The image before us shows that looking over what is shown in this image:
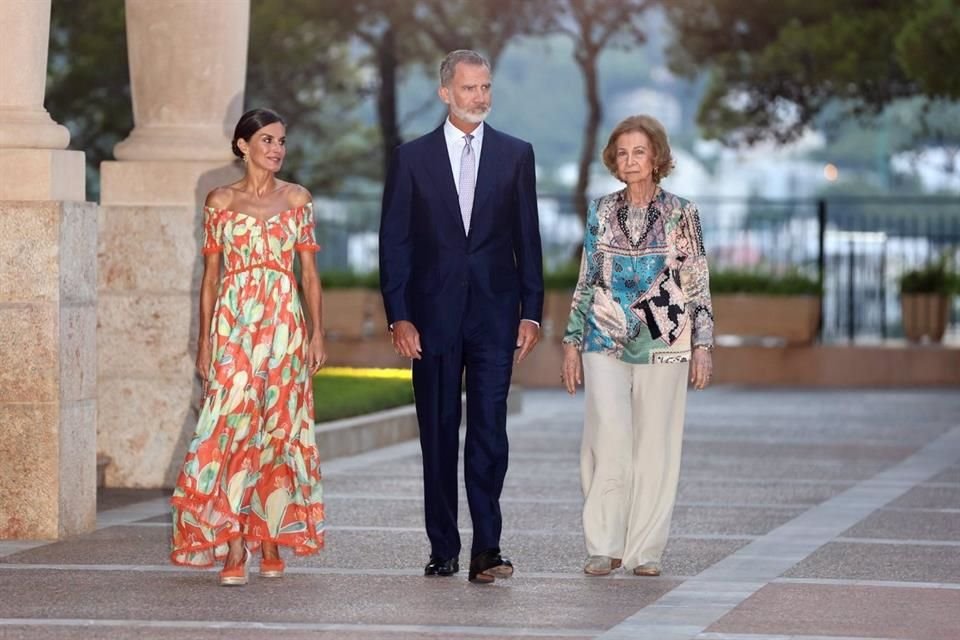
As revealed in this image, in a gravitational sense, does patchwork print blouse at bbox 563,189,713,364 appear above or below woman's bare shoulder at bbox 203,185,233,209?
below

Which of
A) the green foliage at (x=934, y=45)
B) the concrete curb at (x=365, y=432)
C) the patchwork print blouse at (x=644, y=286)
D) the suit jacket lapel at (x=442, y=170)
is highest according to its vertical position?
the green foliage at (x=934, y=45)

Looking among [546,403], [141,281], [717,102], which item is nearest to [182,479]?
[141,281]

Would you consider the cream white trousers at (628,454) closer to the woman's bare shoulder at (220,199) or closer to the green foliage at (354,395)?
the woman's bare shoulder at (220,199)

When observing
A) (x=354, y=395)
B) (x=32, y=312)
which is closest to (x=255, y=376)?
(x=32, y=312)

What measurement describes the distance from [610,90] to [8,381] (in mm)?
145597

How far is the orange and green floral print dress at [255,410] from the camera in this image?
31.3 ft

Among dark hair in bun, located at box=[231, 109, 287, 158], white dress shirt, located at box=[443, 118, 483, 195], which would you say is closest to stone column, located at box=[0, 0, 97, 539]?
dark hair in bun, located at box=[231, 109, 287, 158]

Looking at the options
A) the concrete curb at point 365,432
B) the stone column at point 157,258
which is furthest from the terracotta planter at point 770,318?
the stone column at point 157,258

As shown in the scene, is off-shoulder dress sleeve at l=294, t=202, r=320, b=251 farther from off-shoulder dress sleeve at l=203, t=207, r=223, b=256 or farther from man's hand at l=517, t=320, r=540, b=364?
man's hand at l=517, t=320, r=540, b=364

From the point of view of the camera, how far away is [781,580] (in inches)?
383

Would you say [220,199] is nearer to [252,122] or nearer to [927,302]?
[252,122]

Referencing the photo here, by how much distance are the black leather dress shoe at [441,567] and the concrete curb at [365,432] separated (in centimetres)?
536

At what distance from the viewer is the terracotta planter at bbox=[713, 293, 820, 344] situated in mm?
26375

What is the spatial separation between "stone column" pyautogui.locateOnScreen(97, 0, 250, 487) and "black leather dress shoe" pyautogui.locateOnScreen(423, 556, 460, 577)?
165 inches
